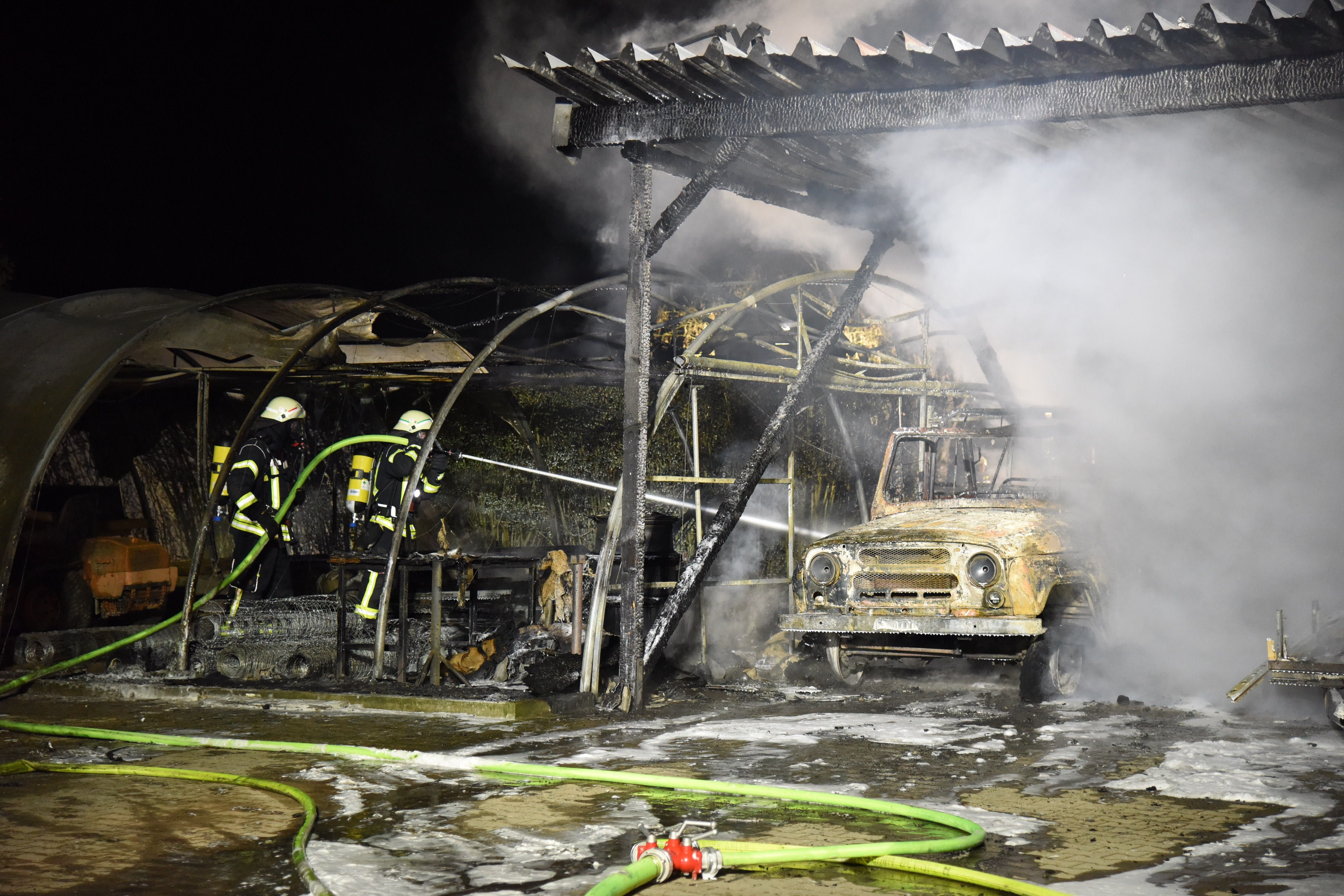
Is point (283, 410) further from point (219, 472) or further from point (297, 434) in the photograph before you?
point (297, 434)

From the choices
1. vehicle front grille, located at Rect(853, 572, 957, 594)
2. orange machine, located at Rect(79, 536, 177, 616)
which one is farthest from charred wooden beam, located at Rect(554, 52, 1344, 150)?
orange machine, located at Rect(79, 536, 177, 616)

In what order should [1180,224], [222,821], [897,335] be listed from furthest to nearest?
[897,335], [1180,224], [222,821]

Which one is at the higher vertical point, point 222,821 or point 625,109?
point 625,109

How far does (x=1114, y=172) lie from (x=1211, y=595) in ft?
13.0

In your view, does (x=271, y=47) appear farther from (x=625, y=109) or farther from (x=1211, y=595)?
(x=1211, y=595)

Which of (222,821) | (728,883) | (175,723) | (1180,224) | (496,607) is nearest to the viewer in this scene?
(728,883)

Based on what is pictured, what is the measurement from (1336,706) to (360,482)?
30.5 feet

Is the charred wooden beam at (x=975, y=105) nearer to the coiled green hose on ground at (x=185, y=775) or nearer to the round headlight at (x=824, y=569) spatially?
the round headlight at (x=824, y=569)

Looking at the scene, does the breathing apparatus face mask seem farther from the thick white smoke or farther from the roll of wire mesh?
the thick white smoke

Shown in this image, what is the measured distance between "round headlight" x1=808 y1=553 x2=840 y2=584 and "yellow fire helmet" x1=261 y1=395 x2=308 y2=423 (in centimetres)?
608

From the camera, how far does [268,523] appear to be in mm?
11445

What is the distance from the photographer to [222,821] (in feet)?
17.2

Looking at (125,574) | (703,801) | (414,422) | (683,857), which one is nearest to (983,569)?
(703,801)

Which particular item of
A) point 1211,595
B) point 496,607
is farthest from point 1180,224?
point 496,607
